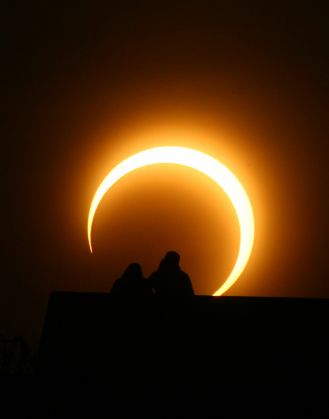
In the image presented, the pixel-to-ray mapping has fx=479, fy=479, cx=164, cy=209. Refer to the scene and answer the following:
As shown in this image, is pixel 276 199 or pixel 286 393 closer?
pixel 286 393

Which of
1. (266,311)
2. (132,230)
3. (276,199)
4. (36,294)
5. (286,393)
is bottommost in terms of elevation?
(286,393)

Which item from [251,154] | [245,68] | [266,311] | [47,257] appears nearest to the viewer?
[266,311]

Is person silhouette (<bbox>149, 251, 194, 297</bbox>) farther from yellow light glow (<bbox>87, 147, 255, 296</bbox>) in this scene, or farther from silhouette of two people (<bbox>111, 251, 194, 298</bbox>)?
yellow light glow (<bbox>87, 147, 255, 296</bbox>)

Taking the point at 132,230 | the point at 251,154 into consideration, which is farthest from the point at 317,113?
the point at 132,230

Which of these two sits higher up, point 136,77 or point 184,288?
point 136,77

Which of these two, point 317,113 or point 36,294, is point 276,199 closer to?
point 317,113

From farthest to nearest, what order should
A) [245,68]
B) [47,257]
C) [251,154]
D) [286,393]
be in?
1. [47,257]
2. [251,154]
3. [245,68]
4. [286,393]

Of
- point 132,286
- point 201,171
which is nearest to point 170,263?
point 132,286
